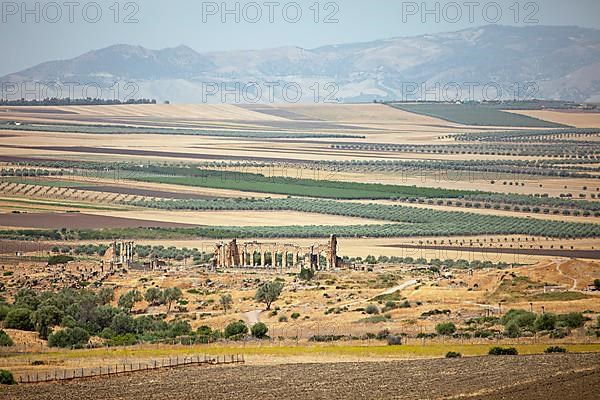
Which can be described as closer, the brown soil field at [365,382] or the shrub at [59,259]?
the brown soil field at [365,382]

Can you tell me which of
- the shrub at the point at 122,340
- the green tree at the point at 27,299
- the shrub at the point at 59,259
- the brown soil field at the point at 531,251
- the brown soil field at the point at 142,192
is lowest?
the shrub at the point at 122,340

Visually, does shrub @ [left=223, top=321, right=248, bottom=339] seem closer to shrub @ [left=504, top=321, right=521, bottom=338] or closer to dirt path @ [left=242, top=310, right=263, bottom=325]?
dirt path @ [left=242, top=310, right=263, bottom=325]

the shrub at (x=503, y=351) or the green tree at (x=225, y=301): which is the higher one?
the shrub at (x=503, y=351)

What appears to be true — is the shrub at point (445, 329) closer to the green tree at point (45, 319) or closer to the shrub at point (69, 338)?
the shrub at point (69, 338)

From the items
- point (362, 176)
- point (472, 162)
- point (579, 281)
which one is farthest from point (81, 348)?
point (472, 162)

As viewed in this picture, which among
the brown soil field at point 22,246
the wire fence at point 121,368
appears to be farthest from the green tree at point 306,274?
the wire fence at point 121,368

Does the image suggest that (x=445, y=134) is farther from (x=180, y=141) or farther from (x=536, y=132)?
(x=180, y=141)

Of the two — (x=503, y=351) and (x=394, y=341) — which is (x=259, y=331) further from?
(x=503, y=351)
